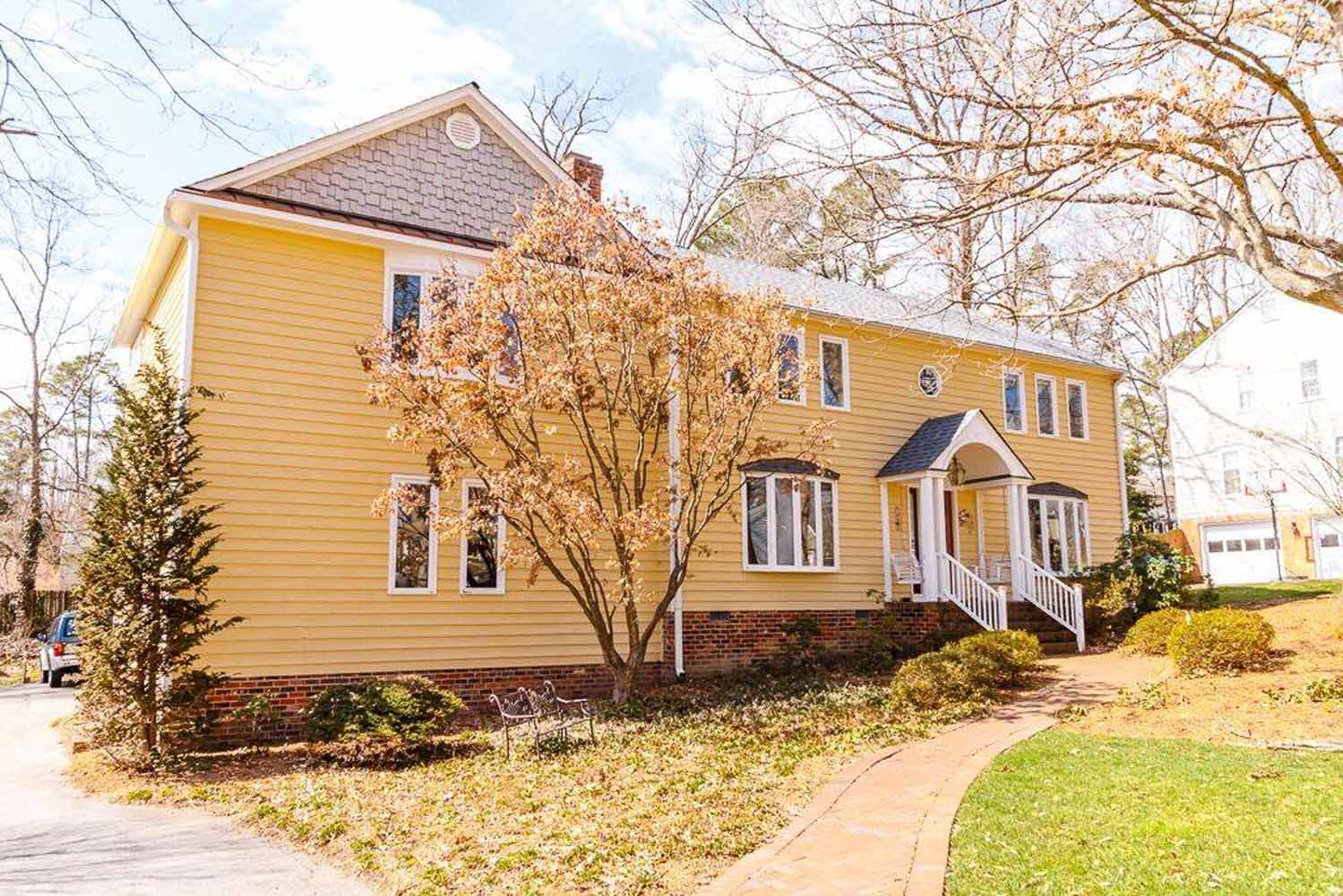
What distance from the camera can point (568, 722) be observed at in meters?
10.7

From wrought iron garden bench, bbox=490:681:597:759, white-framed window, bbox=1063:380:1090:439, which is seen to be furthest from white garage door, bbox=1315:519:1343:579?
wrought iron garden bench, bbox=490:681:597:759

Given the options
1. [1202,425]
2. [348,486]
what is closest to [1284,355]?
[1202,425]

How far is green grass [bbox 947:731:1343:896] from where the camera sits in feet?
17.4

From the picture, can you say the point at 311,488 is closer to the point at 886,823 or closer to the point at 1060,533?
the point at 886,823

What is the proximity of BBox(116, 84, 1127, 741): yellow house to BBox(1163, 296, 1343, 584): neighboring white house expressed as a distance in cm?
1506

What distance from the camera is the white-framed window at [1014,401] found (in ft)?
67.1

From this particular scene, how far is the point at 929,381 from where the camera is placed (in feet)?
63.3

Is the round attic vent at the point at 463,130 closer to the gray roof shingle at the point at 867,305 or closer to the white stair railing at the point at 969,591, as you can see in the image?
the gray roof shingle at the point at 867,305

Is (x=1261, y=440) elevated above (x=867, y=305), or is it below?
below

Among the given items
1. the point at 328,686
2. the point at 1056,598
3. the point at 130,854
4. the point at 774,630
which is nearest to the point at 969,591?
the point at 1056,598

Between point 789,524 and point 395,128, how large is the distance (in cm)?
901

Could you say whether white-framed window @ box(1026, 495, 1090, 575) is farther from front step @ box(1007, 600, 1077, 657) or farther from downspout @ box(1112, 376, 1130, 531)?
front step @ box(1007, 600, 1077, 657)

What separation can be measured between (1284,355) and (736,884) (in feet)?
99.4

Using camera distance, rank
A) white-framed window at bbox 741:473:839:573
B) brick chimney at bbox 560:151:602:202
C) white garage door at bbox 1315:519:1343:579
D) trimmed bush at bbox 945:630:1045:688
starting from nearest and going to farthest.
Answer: trimmed bush at bbox 945:630:1045:688 → white-framed window at bbox 741:473:839:573 → brick chimney at bbox 560:151:602:202 → white garage door at bbox 1315:519:1343:579
